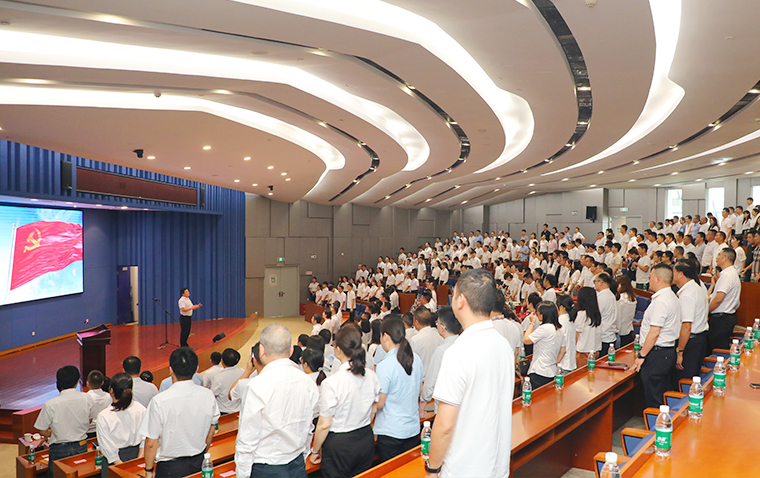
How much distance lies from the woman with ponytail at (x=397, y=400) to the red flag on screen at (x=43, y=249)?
9655 millimetres

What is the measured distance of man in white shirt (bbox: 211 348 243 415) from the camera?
518 centimetres

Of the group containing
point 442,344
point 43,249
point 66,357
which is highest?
point 43,249

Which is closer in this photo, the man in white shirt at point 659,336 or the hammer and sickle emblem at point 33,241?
the man in white shirt at point 659,336

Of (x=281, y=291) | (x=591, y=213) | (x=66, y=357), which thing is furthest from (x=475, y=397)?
(x=591, y=213)

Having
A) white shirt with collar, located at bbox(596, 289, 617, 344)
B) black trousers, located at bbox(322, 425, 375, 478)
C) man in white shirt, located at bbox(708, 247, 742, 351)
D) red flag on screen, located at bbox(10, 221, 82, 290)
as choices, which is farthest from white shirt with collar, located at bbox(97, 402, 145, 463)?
red flag on screen, located at bbox(10, 221, 82, 290)

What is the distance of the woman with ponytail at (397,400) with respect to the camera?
341cm

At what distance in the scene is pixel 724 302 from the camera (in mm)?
5395

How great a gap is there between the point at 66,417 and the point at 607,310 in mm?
6074

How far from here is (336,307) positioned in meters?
11.6

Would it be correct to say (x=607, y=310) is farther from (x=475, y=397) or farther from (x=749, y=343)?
(x=475, y=397)

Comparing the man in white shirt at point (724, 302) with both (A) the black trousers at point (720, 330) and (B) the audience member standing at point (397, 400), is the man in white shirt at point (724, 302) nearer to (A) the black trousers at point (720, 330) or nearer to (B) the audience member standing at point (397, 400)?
(A) the black trousers at point (720, 330)

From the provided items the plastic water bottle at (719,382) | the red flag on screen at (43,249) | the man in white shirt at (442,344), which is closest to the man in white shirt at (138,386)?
the man in white shirt at (442,344)

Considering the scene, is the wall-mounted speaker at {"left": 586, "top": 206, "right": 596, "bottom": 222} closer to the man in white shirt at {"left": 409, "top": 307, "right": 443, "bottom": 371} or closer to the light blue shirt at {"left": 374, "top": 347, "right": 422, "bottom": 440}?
the man in white shirt at {"left": 409, "top": 307, "right": 443, "bottom": 371}

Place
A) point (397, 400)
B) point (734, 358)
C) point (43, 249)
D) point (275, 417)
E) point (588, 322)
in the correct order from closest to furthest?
1. point (275, 417)
2. point (397, 400)
3. point (734, 358)
4. point (588, 322)
5. point (43, 249)
